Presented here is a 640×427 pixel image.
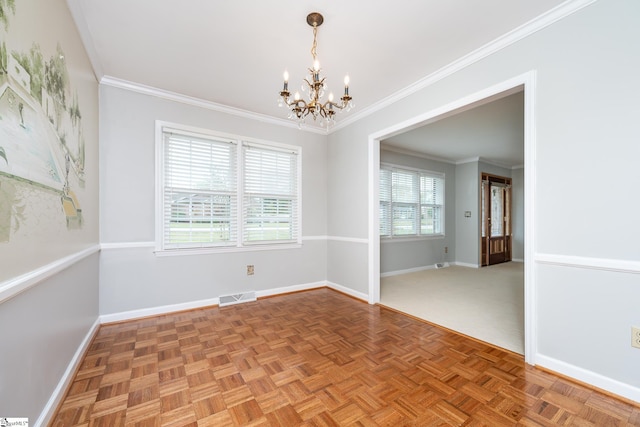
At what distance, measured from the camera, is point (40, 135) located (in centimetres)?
140

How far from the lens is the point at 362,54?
2.49 meters

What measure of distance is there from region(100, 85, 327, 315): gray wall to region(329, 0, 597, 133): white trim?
2.07 metres

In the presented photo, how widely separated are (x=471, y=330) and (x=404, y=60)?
2795mm

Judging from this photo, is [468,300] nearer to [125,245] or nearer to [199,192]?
[199,192]

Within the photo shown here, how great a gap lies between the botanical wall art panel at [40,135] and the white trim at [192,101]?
2.50 ft

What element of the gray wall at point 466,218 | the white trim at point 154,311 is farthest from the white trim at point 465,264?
the white trim at point 154,311

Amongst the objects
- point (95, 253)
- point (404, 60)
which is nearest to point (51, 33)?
point (95, 253)

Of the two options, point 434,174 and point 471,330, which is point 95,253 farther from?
point 434,174

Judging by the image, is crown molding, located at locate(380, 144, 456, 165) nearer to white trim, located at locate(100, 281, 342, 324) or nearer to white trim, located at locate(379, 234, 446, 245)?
white trim, located at locate(379, 234, 446, 245)

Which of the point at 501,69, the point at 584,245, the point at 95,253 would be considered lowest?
the point at 95,253

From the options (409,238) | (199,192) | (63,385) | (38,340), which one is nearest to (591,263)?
(38,340)

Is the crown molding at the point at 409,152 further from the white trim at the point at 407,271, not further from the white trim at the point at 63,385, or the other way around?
the white trim at the point at 63,385

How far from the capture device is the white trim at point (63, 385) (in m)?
1.41

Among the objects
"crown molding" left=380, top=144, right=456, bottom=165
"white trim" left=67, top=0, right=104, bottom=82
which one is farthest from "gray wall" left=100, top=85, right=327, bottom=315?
"crown molding" left=380, top=144, right=456, bottom=165
